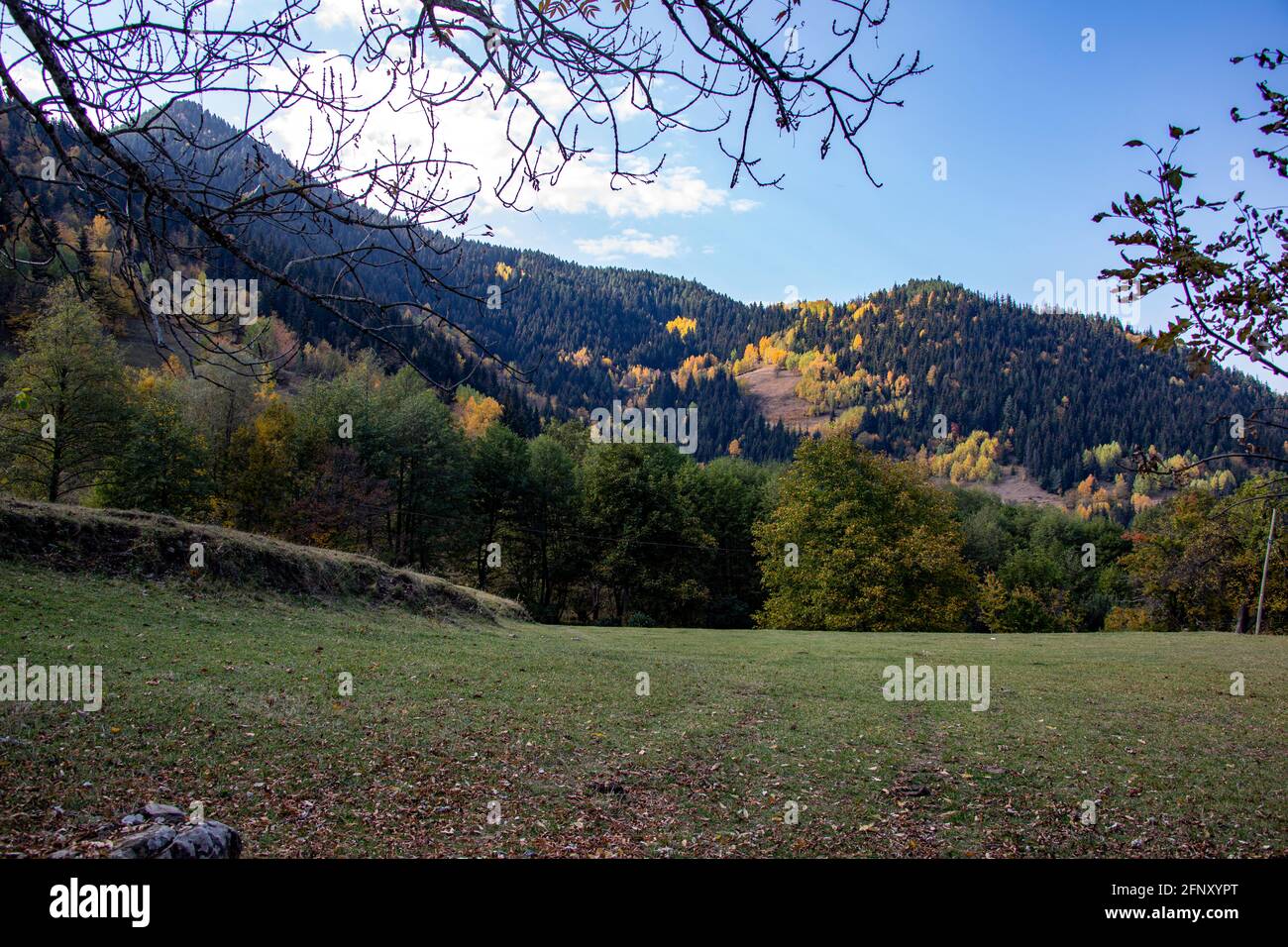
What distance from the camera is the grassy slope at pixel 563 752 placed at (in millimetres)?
6918

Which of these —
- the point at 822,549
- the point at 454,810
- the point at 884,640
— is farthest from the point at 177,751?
the point at 822,549

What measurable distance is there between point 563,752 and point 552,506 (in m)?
49.6

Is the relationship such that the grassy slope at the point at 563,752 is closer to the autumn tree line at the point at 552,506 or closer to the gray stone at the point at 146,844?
the gray stone at the point at 146,844

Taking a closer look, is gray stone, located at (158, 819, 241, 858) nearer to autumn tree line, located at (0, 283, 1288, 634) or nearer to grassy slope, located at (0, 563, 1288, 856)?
grassy slope, located at (0, 563, 1288, 856)

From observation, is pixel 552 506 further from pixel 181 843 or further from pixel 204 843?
pixel 181 843

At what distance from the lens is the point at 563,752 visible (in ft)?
32.0

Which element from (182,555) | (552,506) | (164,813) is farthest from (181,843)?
(552,506)

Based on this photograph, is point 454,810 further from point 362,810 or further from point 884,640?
point 884,640

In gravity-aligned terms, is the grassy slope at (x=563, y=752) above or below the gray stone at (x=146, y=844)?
below

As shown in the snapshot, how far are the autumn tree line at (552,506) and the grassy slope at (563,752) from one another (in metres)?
22.8

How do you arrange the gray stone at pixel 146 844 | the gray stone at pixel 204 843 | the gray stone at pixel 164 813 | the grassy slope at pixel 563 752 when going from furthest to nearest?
the grassy slope at pixel 563 752 < the gray stone at pixel 164 813 < the gray stone at pixel 204 843 < the gray stone at pixel 146 844

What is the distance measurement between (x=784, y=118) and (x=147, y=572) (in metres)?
19.7

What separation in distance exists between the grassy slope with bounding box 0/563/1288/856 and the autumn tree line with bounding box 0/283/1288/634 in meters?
22.8

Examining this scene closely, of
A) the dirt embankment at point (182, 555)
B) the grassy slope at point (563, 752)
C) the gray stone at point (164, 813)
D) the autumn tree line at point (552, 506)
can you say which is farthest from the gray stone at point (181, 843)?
the autumn tree line at point (552, 506)
